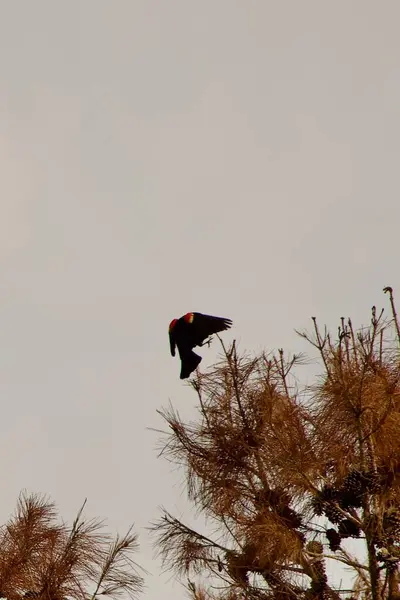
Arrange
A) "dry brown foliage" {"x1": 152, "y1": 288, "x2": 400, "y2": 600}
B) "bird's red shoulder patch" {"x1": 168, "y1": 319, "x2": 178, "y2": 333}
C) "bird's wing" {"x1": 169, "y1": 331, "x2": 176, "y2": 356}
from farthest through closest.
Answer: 1. "bird's red shoulder patch" {"x1": 168, "y1": 319, "x2": 178, "y2": 333}
2. "bird's wing" {"x1": 169, "y1": 331, "x2": 176, "y2": 356}
3. "dry brown foliage" {"x1": 152, "y1": 288, "x2": 400, "y2": 600}

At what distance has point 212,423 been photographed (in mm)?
5602

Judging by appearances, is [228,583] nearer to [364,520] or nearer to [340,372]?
[364,520]

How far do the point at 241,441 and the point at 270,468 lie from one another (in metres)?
0.28

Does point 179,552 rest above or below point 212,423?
below

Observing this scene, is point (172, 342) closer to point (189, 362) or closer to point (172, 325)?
point (172, 325)

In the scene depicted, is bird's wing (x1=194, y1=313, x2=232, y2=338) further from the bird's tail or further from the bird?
the bird's tail

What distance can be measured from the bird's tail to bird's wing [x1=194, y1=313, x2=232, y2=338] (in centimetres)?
42

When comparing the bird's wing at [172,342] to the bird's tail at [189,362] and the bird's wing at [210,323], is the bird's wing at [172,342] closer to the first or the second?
the bird's wing at [210,323]

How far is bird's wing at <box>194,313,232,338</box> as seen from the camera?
688 cm

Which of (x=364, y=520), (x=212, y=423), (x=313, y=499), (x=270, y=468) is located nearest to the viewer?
(x=364, y=520)

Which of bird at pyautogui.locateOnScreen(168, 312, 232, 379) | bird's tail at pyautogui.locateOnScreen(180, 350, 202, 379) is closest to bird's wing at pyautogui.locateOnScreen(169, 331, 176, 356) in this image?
bird at pyautogui.locateOnScreen(168, 312, 232, 379)

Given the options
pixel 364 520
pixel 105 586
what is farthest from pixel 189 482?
pixel 364 520

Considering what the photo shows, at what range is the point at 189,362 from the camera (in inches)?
251

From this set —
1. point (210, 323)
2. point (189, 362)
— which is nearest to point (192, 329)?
point (210, 323)
